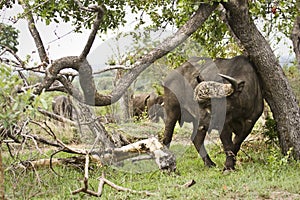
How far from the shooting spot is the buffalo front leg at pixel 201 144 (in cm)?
844

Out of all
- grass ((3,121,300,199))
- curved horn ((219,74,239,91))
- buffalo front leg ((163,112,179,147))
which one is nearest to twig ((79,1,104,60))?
grass ((3,121,300,199))

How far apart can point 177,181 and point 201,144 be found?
2.56 m

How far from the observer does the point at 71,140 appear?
12.5 m

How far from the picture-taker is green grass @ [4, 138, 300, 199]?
5.67 meters

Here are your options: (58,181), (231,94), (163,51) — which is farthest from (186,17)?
(58,181)

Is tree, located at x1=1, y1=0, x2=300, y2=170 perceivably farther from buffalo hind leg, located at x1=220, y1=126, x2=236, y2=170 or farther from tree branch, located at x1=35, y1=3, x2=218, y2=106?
buffalo hind leg, located at x1=220, y1=126, x2=236, y2=170

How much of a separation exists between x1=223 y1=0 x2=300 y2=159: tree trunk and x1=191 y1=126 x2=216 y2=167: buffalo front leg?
120 centimetres

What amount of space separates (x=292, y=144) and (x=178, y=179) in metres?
2.32

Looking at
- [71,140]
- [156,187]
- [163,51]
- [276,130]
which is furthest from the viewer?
[71,140]

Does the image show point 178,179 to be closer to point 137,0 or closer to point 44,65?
point 44,65

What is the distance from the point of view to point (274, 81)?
8.16 m

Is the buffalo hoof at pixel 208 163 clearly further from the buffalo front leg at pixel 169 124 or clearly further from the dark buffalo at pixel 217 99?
the buffalo front leg at pixel 169 124

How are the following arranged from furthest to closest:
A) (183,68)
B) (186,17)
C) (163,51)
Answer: (183,68) < (186,17) < (163,51)

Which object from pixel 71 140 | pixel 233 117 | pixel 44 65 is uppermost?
pixel 44 65
